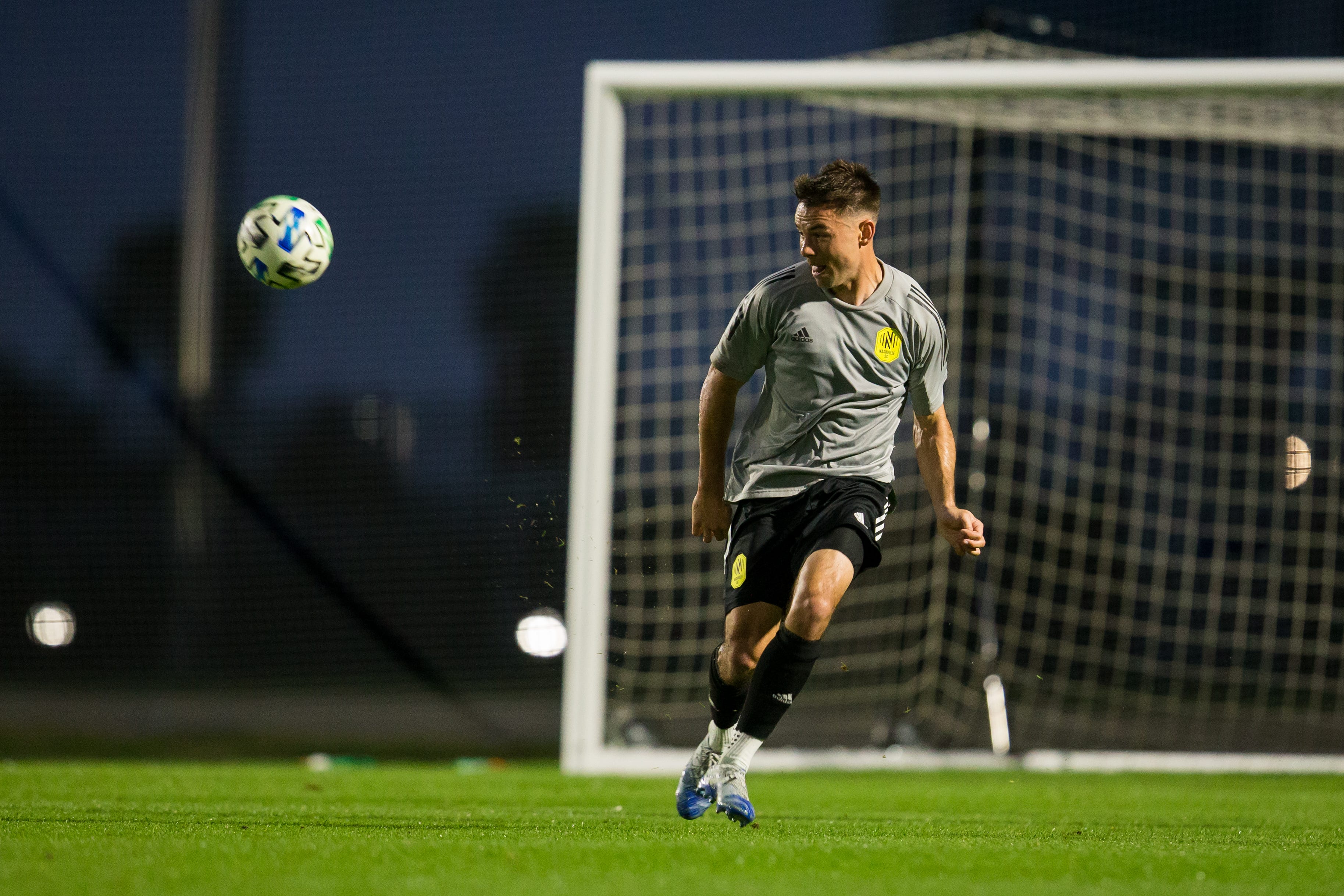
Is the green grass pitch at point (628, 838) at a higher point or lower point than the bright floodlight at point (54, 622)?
higher

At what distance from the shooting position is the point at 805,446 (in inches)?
163

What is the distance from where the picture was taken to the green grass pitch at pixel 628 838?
282cm

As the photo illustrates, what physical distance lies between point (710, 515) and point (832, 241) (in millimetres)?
913

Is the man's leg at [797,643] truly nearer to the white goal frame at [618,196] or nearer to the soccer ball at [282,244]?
the soccer ball at [282,244]

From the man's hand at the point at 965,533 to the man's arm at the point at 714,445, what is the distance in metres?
0.67

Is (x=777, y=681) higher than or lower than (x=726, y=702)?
higher

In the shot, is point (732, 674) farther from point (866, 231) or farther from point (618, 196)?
point (618, 196)

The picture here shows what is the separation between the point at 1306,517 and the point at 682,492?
378 cm

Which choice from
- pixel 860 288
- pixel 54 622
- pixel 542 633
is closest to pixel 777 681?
pixel 860 288

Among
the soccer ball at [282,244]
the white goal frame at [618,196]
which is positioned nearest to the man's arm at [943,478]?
the soccer ball at [282,244]

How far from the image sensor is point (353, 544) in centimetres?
1210

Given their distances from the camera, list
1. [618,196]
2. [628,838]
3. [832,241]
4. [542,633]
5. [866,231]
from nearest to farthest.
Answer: [628,838]
[832,241]
[866,231]
[618,196]
[542,633]

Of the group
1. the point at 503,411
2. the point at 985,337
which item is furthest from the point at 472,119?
the point at 985,337

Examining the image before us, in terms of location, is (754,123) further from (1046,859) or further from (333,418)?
(333,418)
